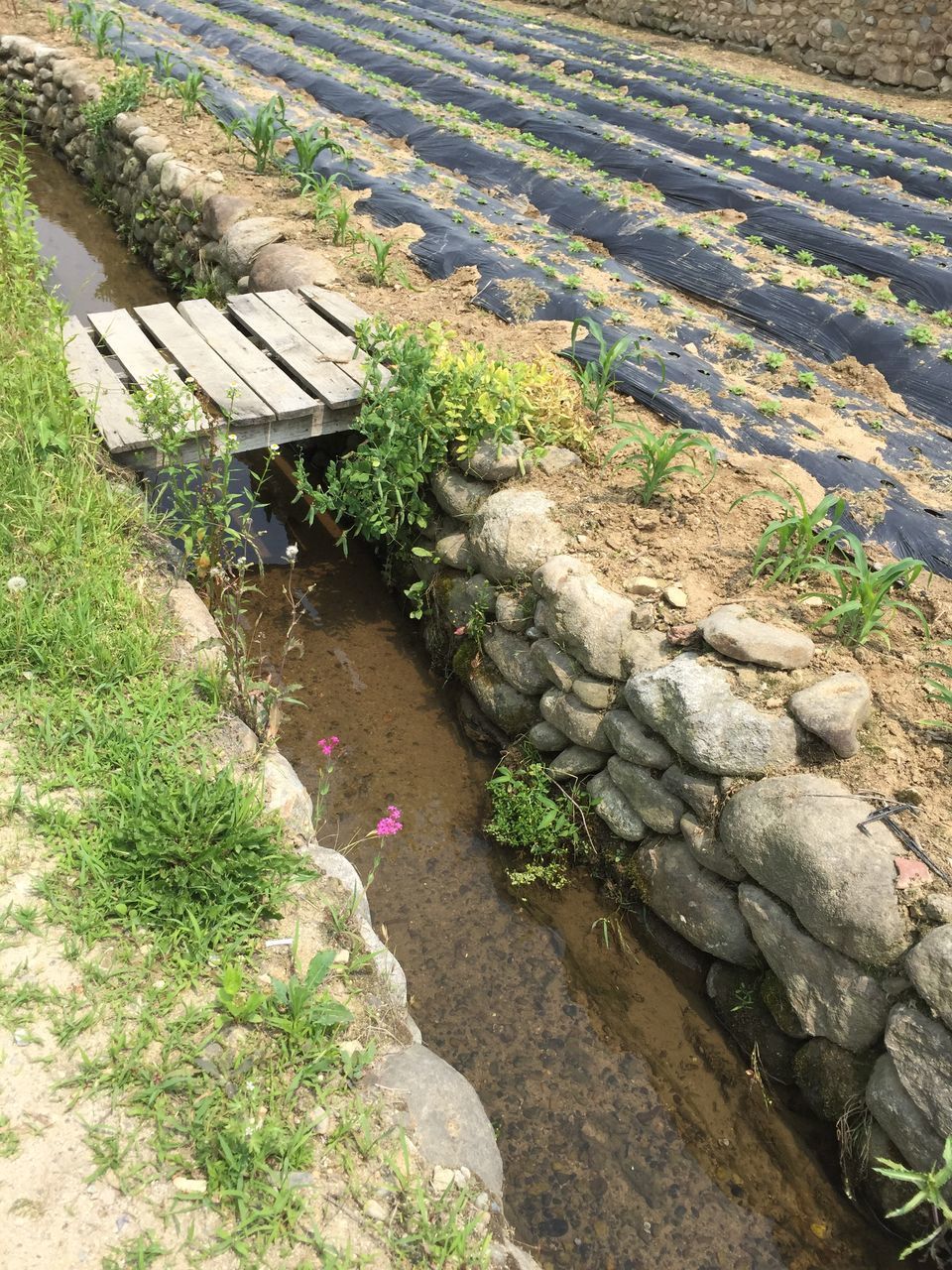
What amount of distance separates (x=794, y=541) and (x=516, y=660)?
1.22m

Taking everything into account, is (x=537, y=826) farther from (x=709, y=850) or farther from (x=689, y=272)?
(x=689, y=272)

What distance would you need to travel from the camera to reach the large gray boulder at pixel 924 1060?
2447 mm

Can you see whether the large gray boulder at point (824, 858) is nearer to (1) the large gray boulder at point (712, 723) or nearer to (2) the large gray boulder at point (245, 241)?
(1) the large gray boulder at point (712, 723)

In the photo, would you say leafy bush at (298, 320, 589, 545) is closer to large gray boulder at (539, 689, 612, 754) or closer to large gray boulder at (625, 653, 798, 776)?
large gray boulder at (539, 689, 612, 754)

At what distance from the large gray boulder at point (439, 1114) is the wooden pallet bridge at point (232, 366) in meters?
2.72

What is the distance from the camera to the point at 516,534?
12.5ft

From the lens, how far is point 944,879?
8.69ft

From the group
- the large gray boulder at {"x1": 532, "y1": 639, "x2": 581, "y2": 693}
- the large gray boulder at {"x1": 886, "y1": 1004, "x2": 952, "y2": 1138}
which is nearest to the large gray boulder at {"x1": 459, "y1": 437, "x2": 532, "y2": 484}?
the large gray boulder at {"x1": 532, "y1": 639, "x2": 581, "y2": 693}

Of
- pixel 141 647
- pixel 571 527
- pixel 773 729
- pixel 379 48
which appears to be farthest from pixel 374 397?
pixel 379 48

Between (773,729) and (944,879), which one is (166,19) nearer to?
(773,729)

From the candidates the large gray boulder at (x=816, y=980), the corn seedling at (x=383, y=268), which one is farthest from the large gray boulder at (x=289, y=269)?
the large gray boulder at (x=816, y=980)

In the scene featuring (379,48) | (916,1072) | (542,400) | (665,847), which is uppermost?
(379,48)

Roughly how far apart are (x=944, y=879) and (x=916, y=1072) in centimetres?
53

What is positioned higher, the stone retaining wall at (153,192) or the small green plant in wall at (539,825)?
the stone retaining wall at (153,192)
